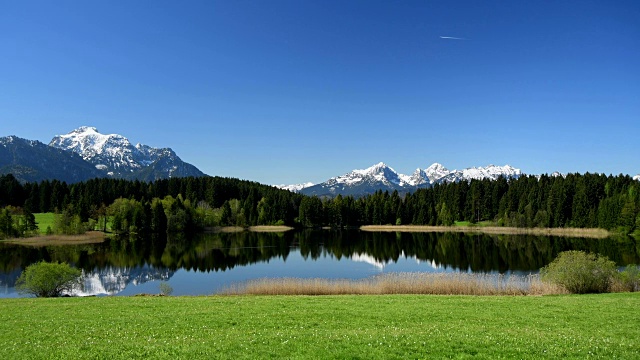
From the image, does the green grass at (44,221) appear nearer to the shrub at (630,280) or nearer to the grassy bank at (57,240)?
the grassy bank at (57,240)

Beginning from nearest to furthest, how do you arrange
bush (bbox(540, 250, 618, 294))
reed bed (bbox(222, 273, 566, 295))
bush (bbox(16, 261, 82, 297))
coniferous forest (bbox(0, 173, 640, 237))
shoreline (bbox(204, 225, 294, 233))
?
bush (bbox(540, 250, 618, 294)), bush (bbox(16, 261, 82, 297)), reed bed (bbox(222, 273, 566, 295)), coniferous forest (bbox(0, 173, 640, 237)), shoreline (bbox(204, 225, 294, 233))

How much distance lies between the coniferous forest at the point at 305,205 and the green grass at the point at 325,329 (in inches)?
3443

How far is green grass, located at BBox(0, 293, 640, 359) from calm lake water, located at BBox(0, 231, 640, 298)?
18.2 m

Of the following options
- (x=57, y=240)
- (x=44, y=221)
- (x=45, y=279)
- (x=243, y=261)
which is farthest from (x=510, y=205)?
(x=44, y=221)

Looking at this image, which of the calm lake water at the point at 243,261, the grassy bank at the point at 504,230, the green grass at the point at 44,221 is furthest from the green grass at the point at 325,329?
the grassy bank at the point at 504,230

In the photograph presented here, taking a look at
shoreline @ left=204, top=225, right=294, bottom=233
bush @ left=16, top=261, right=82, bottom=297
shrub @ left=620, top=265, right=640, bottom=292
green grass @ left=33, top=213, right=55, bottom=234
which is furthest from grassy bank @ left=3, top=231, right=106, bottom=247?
shrub @ left=620, top=265, right=640, bottom=292

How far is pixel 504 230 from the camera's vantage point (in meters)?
123

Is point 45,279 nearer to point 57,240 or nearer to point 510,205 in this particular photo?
point 57,240

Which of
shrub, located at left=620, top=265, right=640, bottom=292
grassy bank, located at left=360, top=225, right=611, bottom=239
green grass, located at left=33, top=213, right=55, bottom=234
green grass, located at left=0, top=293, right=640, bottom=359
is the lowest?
grassy bank, located at left=360, top=225, right=611, bottom=239

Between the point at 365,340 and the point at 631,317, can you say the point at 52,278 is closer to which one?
the point at 365,340

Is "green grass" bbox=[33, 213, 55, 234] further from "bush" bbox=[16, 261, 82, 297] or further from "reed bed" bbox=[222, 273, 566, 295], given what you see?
"reed bed" bbox=[222, 273, 566, 295]

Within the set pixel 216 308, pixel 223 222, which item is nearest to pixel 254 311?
pixel 216 308

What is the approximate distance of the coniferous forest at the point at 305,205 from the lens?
105m

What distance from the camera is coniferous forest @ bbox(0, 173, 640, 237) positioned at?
105 metres
